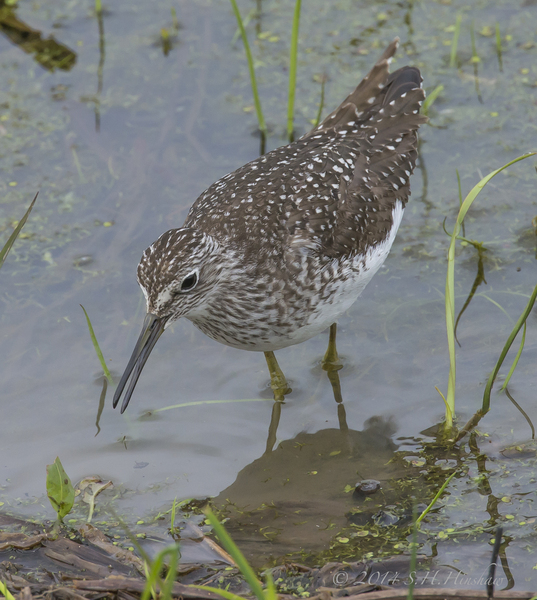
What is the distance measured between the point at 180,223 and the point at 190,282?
3.12 meters

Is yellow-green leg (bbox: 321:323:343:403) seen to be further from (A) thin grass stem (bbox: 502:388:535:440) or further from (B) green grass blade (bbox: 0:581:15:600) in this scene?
(B) green grass blade (bbox: 0:581:15:600)

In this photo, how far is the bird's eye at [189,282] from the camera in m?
5.30

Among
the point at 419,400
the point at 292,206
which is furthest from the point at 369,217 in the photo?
the point at 419,400

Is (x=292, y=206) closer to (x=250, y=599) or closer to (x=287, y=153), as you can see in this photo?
(x=287, y=153)

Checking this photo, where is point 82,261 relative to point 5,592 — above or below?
above

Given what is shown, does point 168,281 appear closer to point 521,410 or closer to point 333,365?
point 333,365

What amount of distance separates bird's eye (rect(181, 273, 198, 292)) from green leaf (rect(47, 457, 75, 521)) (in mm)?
1500

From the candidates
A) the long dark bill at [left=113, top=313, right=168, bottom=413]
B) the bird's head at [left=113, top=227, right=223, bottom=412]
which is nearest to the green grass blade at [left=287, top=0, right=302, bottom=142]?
the bird's head at [left=113, top=227, right=223, bottom=412]

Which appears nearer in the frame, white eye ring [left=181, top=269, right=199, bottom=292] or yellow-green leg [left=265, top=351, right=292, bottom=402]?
white eye ring [left=181, top=269, right=199, bottom=292]

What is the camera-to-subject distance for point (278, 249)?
19.0 feet

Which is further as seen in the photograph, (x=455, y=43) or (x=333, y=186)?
(x=455, y=43)

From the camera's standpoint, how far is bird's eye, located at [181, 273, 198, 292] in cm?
530

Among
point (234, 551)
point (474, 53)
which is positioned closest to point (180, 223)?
point (474, 53)

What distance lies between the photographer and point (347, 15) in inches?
417
